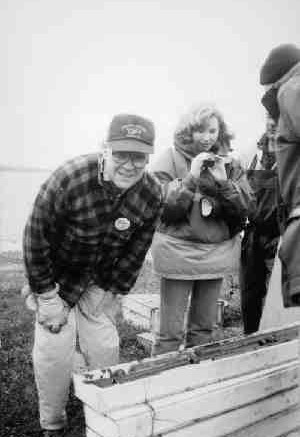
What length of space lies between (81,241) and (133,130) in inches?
31.4

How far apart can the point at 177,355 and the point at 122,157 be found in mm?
1189

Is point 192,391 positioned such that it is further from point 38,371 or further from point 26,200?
point 26,200

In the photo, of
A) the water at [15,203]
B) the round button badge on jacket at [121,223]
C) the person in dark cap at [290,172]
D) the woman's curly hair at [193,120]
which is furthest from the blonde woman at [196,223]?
the water at [15,203]

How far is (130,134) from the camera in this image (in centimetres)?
269

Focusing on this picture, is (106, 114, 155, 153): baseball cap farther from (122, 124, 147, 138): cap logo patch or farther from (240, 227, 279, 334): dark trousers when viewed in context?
(240, 227, 279, 334): dark trousers

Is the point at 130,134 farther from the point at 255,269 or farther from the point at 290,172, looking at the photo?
the point at 255,269

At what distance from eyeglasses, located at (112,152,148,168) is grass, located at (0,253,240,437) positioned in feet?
5.92

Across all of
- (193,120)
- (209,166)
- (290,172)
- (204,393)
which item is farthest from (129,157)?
(204,393)

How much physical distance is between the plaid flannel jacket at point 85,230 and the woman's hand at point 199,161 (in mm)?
344

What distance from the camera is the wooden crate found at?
199 centimetres

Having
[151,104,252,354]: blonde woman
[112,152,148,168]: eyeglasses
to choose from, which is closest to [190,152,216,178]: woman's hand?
[151,104,252,354]: blonde woman

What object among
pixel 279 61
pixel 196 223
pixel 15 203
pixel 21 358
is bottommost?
pixel 15 203

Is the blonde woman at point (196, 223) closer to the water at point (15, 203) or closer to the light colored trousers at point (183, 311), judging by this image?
the light colored trousers at point (183, 311)

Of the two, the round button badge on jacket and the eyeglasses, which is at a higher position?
the eyeglasses
